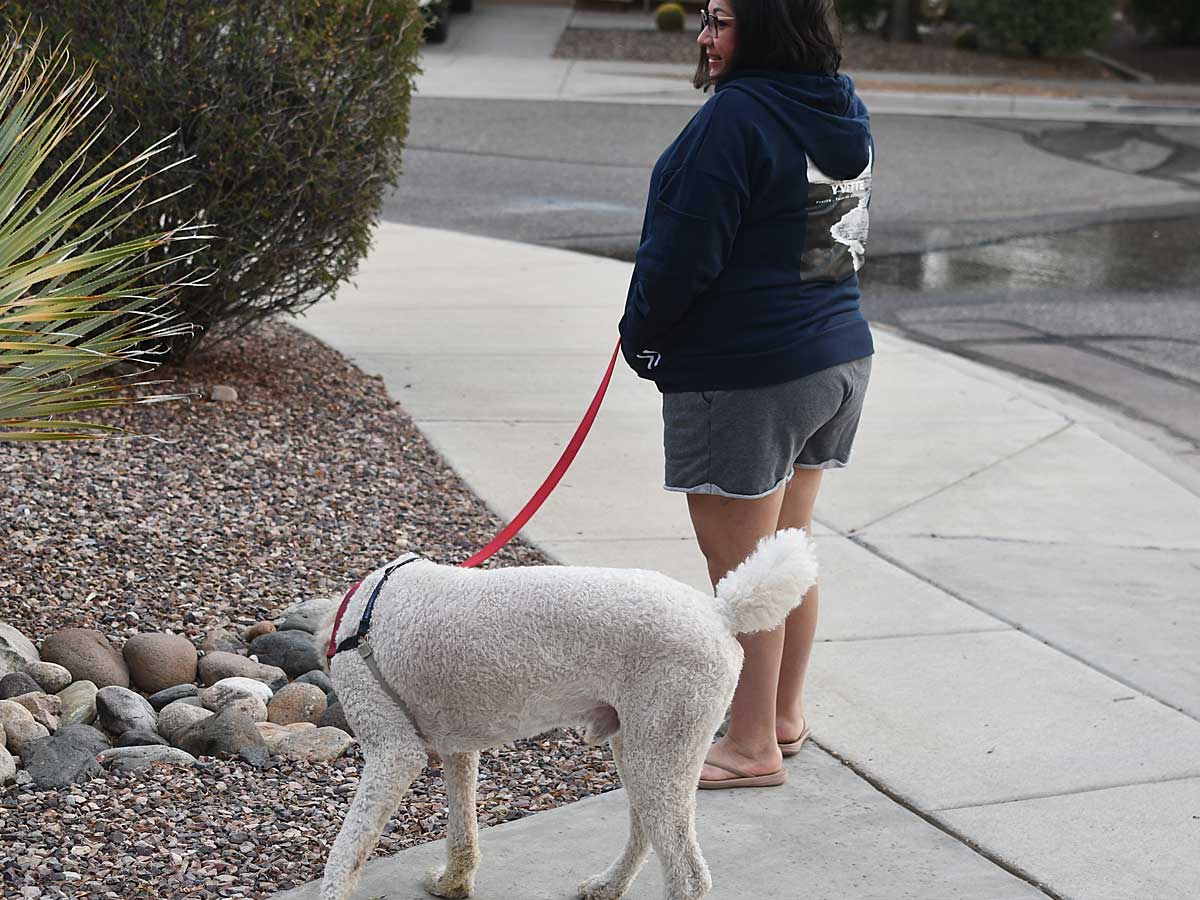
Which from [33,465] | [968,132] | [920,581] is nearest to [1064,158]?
[968,132]

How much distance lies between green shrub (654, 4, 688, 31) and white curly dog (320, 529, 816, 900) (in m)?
23.0

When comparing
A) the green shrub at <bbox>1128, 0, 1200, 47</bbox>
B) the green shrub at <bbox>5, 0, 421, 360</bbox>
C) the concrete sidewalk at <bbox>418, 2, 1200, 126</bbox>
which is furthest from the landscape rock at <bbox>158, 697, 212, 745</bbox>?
the green shrub at <bbox>1128, 0, 1200, 47</bbox>

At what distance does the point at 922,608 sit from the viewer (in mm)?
5027

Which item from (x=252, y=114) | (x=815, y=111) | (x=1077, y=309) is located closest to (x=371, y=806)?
(x=815, y=111)

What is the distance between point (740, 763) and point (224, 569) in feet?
6.51

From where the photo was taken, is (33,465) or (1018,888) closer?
(1018,888)

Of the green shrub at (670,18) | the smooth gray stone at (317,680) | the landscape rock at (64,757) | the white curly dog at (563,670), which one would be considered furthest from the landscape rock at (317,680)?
the green shrub at (670,18)

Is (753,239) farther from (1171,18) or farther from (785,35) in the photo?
(1171,18)

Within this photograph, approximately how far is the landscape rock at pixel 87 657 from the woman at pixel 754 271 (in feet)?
5.54

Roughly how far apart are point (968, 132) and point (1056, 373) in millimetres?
10125

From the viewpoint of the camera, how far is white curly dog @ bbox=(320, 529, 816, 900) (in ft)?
9.61

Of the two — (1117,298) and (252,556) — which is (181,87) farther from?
(1117,298)

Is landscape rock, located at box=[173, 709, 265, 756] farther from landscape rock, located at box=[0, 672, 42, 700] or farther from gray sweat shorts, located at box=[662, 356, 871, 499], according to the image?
gray sweat shorts, located at box=[662, 356, 871, 499]

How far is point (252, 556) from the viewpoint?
5059 mm
